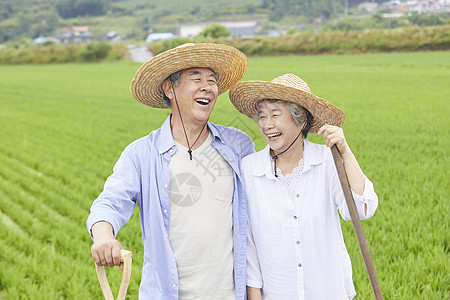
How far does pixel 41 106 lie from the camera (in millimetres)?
16188

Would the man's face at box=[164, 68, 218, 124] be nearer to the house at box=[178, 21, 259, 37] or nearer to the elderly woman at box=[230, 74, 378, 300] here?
the elderly woman at box=[230, 74, 378, 300]

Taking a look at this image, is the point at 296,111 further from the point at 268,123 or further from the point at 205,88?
the point at 205,88

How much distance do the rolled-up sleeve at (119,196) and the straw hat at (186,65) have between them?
0.39 meters

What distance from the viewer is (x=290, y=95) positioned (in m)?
2.08

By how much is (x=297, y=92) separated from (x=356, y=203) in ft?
1.66

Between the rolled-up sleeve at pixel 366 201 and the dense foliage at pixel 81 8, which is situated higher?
the rolled-up sleeve at pixel 366 201

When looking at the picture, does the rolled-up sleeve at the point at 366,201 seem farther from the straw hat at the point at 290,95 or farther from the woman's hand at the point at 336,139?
the straw hat at the point at 290,95

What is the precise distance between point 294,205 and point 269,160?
231 millimetres

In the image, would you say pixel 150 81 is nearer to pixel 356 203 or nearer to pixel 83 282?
pixel 356 203

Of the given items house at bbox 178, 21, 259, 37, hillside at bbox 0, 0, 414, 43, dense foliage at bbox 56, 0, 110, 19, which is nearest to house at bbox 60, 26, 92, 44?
hillside at bbox 0, 0, 414, 43

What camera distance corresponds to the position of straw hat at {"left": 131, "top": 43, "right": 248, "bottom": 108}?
2.13 metres

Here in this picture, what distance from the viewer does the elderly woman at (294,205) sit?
2014 mm

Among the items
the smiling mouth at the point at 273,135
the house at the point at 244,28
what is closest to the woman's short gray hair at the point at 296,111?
the smiling mouth at the point at 273,135

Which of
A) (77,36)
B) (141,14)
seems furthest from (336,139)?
(141,14)
